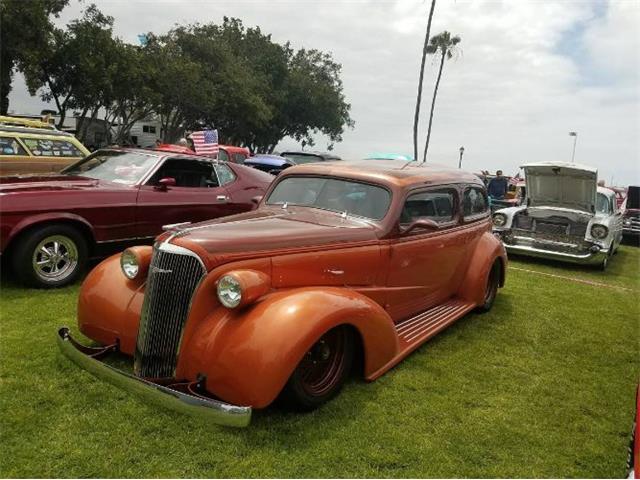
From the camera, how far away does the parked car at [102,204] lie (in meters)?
5.44

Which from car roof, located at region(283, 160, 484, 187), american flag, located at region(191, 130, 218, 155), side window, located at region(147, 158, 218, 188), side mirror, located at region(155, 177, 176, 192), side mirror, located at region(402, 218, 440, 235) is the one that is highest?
american flag, located at region(191, 130, 218, 155)

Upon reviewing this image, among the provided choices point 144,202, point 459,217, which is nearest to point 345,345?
point 459,217

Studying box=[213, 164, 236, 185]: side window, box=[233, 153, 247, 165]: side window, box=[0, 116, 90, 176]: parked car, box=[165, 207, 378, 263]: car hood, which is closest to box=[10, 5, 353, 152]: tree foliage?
box=[233, 153, 247, 165]: side window

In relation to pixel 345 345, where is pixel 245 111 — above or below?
above

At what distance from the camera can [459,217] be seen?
538cm

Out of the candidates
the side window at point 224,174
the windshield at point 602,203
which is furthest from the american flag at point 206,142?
the windshield at point 602,203

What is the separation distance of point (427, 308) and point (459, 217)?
105 cm

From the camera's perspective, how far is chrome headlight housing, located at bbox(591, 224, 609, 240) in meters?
9.73

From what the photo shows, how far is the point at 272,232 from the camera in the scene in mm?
3615

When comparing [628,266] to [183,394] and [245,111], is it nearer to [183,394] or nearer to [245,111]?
[183,394]

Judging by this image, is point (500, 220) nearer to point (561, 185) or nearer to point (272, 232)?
point (561, 185)

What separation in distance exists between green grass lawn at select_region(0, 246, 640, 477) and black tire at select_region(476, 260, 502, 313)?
3.82 feet

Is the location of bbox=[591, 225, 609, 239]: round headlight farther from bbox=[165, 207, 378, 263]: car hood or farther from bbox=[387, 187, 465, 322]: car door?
bbox=[165, 207, 378, 263]: car hood

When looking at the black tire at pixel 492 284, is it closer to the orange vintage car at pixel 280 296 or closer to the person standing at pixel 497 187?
the orange vintage car at pixel 280 296
